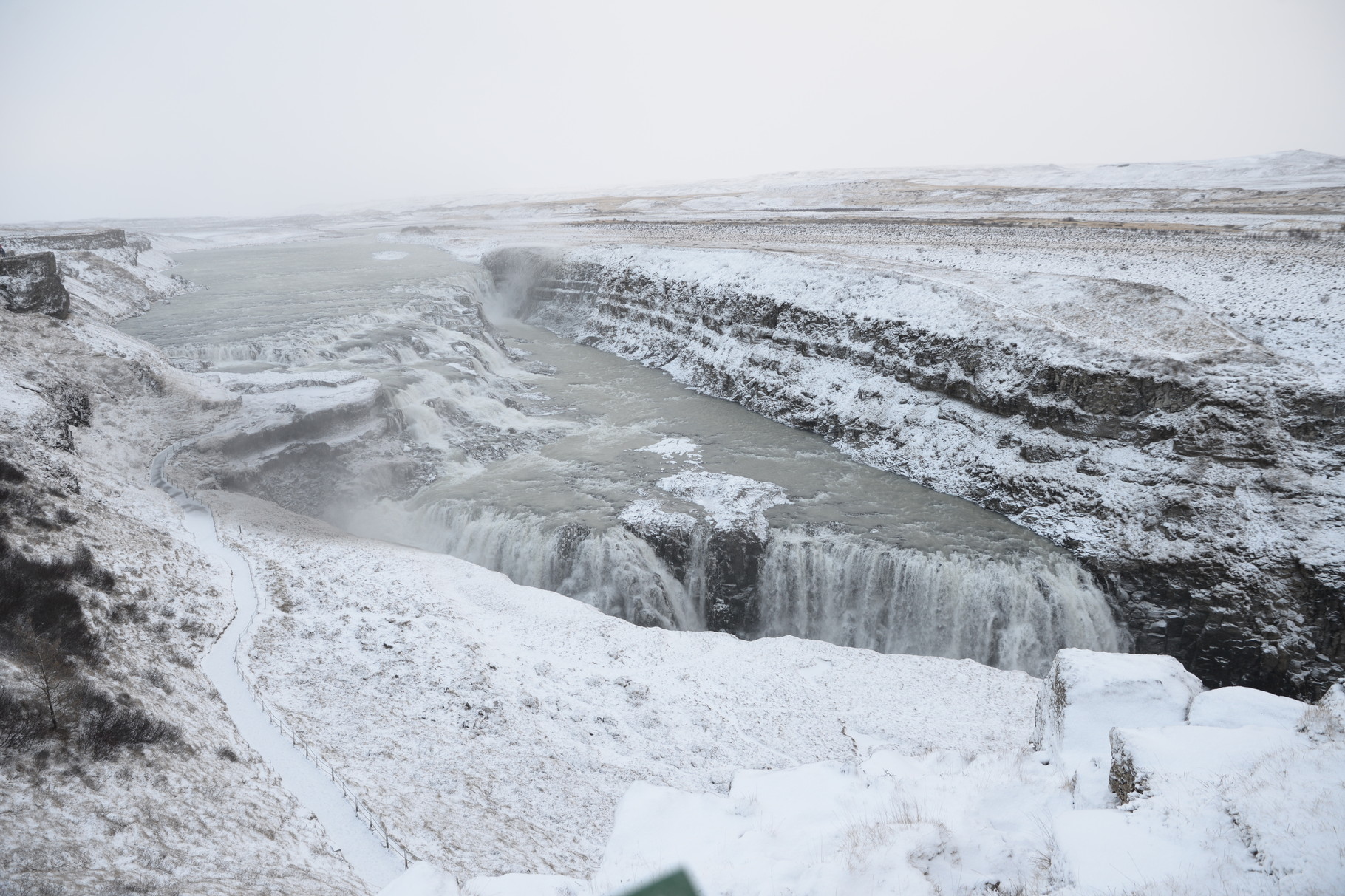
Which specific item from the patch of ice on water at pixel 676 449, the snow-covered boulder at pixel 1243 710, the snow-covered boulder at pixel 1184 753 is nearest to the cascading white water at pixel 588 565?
the patch of ice on water at pixel 676 449

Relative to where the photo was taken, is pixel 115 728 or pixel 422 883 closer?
pixel 422 883

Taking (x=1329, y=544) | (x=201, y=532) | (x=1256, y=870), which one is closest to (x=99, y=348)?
(x=201, y=532)

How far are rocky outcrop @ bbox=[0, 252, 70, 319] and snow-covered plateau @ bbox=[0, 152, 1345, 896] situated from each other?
14 cm

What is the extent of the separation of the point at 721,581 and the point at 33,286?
24.4 m

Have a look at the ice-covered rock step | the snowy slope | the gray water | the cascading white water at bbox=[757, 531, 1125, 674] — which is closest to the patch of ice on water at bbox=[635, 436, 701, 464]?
the gray water

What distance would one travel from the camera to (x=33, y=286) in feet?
73.8

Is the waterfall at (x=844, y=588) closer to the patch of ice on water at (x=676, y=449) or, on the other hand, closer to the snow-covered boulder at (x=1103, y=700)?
the patch of ice on water at (x=676, y=449)

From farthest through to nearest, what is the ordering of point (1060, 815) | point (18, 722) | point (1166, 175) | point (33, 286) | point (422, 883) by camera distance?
1. point (1166, 175)
2. point (33, 286)
3. point (18, 722)
4. point (422, 883)
5. point (1060, 815)

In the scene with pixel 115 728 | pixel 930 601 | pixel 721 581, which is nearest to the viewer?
pixel 115 728

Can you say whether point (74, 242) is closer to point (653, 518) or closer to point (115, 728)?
point (653, 518)

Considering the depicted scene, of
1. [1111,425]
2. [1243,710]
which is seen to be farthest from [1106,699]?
[1111,425]

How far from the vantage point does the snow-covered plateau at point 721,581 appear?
6266 millimetres

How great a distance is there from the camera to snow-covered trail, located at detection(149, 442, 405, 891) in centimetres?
748

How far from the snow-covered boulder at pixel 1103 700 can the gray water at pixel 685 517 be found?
787cm
